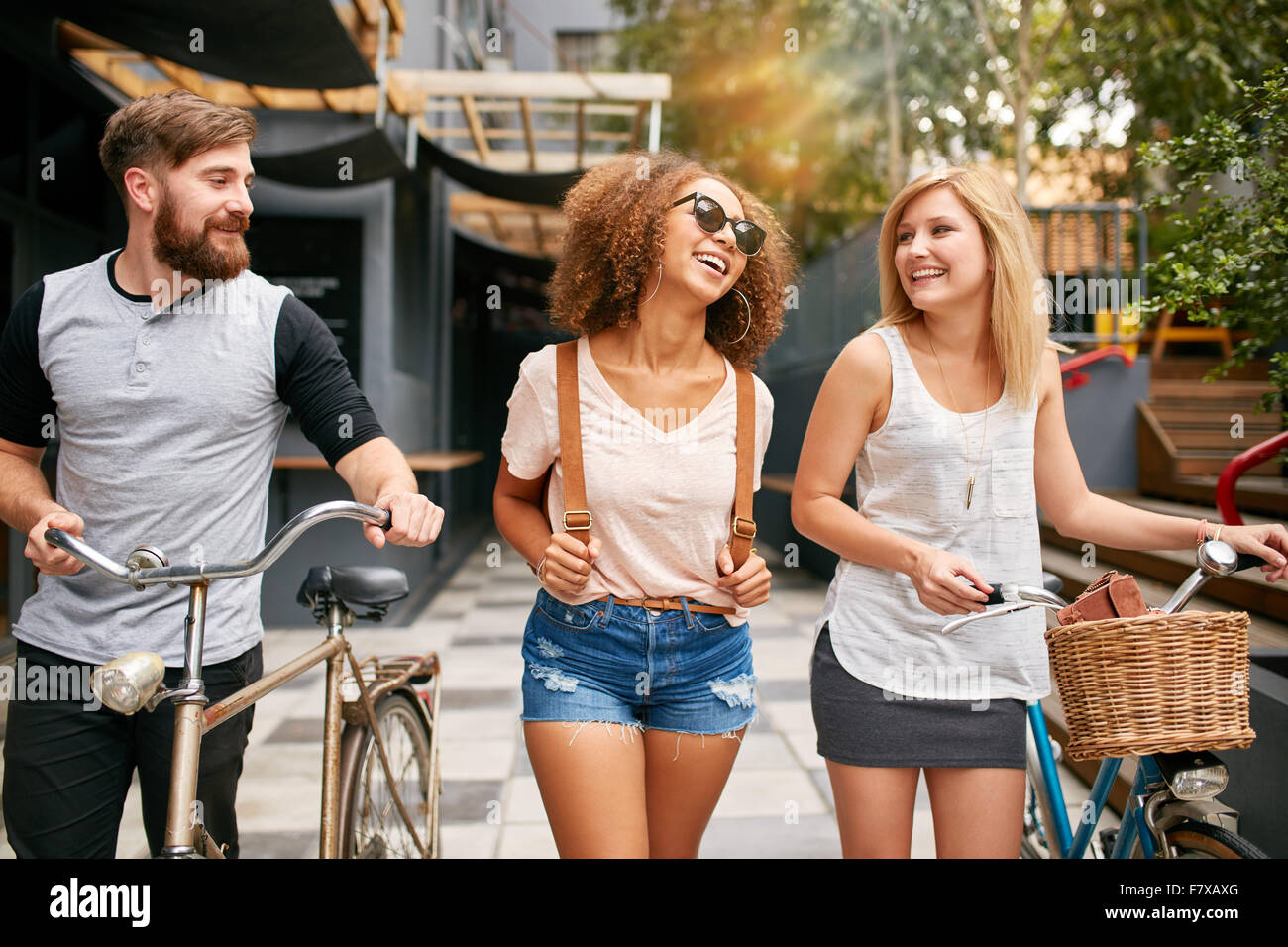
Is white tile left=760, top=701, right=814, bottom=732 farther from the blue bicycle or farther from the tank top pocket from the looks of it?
the tank top pocket

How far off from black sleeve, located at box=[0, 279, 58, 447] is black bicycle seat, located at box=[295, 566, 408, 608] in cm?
60

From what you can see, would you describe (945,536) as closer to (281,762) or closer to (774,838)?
(774,838)

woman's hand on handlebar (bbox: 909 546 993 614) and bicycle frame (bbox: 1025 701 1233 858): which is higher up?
woman's hand on handlebar (bbox: 909 546 993 614)

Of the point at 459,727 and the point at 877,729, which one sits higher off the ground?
the point at 877,729

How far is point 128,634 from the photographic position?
67.7 inches

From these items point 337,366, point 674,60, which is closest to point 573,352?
point 337,366

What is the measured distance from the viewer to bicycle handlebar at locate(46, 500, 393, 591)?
145 cm

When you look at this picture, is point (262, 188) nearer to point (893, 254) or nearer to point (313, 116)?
point (313, 116)

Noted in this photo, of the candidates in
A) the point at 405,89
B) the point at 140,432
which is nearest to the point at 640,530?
the point at 140,432

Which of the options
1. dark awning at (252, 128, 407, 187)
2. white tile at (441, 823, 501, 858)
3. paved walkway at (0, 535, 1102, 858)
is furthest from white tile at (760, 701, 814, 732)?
dark awning at (252, 128, 407, 187)

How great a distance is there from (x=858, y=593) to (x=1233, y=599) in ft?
8.80

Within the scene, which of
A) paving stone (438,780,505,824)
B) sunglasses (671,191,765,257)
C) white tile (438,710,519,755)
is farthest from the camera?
white tile (438,710,519,755)

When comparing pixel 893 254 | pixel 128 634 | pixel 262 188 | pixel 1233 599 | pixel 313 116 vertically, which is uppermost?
pixel 313 116

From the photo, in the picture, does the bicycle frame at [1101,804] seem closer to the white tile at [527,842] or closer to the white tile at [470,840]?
the white tile at [527,842]
